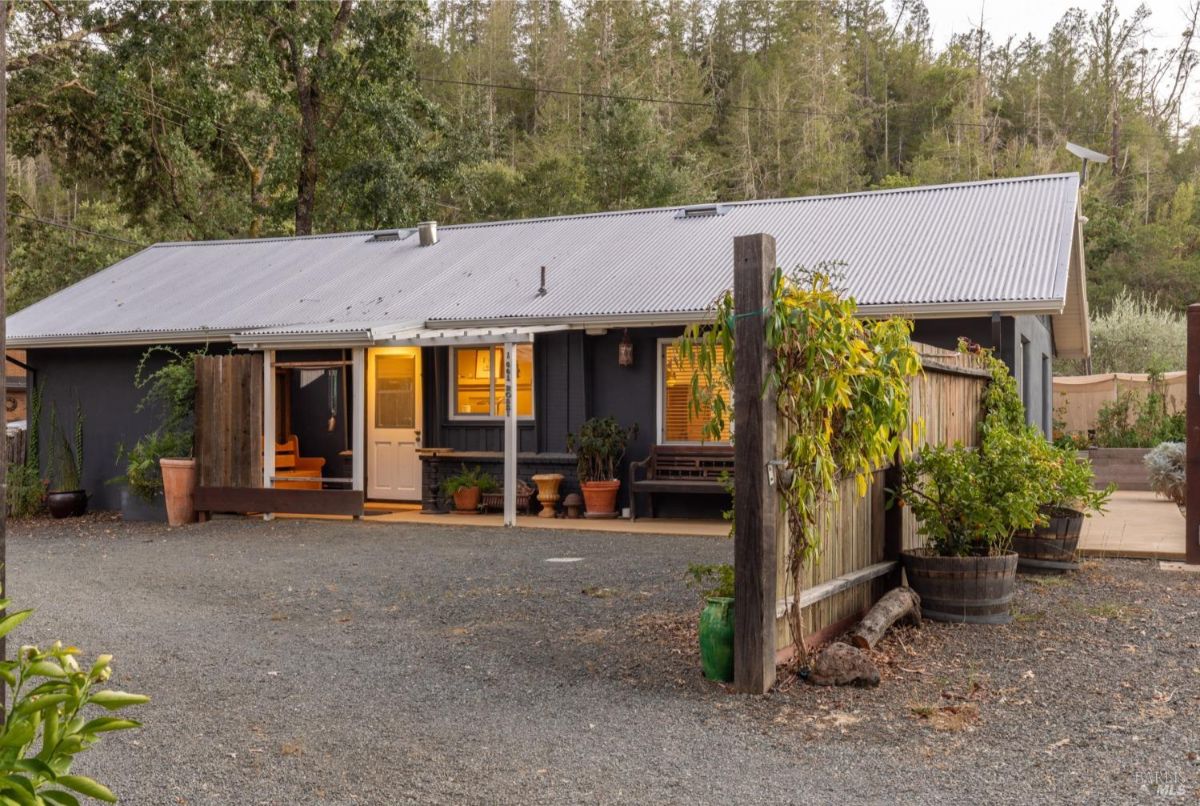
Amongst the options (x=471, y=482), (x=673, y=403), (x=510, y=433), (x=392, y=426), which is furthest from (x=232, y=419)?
(x=673, y=403)

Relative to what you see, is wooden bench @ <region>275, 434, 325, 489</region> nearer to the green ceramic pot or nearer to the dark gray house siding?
the dark gray house siding

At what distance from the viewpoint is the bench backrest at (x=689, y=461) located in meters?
12.6

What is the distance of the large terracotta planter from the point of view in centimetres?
1341

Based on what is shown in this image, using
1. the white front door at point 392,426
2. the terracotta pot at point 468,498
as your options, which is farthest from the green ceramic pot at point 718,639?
the white front door at point 392,426

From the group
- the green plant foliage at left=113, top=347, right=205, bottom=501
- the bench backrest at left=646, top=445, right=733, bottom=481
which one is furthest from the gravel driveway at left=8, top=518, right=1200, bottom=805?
the green plant foliage at left=113, top=347, right=205, bottom=501

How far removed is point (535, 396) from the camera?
13.8 metres

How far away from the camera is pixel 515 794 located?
3.88 m

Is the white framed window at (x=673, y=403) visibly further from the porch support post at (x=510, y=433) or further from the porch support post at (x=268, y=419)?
the porch support post at (x=268, y=419)

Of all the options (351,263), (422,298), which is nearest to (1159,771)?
(422,298)

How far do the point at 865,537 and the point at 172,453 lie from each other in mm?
10308

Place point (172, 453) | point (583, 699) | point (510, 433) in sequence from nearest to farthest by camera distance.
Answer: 1. point (583, 699)
2. point (510, 433)
3. point (172, 453)

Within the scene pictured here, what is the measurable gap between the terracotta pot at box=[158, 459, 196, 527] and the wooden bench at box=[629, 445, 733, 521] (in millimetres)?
5565

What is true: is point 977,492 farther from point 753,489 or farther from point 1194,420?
point 1194,420

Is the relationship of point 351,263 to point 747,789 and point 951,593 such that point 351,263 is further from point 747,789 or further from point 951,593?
point 747,789
